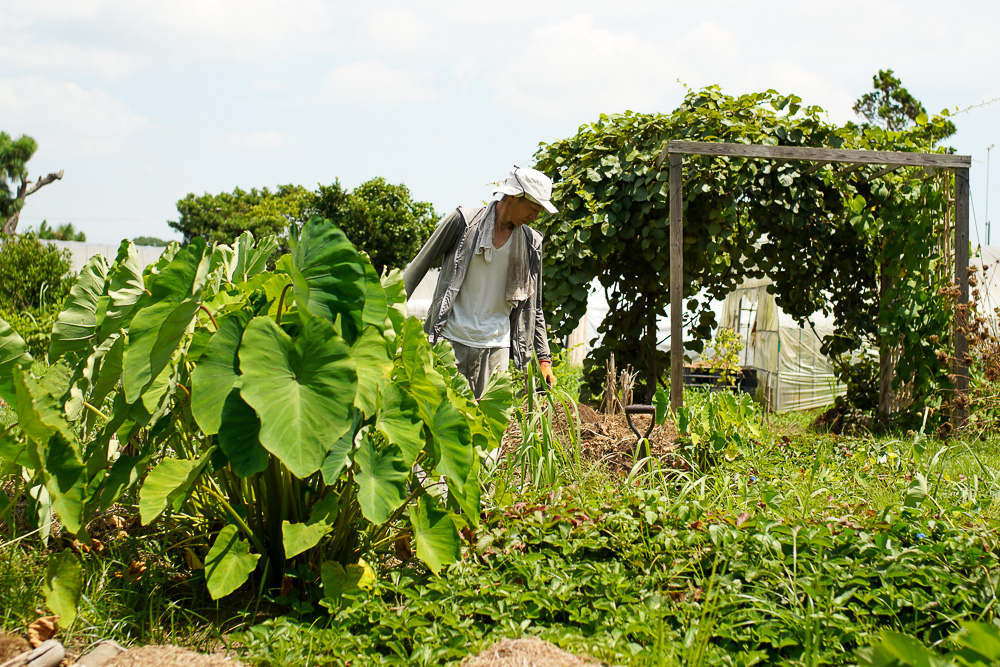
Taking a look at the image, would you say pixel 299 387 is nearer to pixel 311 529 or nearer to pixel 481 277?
pixel 311 529

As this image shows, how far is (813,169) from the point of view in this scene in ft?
17.9

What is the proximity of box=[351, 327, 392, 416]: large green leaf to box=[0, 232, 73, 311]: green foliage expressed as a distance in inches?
316

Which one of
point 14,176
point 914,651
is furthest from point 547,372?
point 14,176

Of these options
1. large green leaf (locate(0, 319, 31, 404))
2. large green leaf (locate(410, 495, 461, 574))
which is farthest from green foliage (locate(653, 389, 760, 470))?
large green leaf (locate(0, 319, 31, 404))

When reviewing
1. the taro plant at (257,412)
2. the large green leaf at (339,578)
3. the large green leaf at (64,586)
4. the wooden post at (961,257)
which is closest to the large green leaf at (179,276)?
the taro plant at (257,412)

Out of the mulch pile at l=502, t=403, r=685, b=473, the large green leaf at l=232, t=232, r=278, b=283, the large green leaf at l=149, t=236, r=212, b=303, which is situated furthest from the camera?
the mulch pile at l=502, t=403, r=685, b=473

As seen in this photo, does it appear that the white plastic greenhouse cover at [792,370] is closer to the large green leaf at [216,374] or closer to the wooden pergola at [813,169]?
the wooden pergola at [813,169]

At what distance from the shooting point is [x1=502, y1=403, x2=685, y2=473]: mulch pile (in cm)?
378

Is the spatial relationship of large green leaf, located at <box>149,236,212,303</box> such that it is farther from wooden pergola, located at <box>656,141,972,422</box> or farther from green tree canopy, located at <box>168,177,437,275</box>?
green tree canopy, located at <box>168,177,437,275</box>

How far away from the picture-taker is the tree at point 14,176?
26.8 meters

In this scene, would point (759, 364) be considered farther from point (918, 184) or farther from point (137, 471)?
point (137, 471)

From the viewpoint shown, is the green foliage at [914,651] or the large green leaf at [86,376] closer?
the green foliage at [914,651]

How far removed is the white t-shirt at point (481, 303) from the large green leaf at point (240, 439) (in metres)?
1.32

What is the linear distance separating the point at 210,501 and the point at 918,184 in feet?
16.7
